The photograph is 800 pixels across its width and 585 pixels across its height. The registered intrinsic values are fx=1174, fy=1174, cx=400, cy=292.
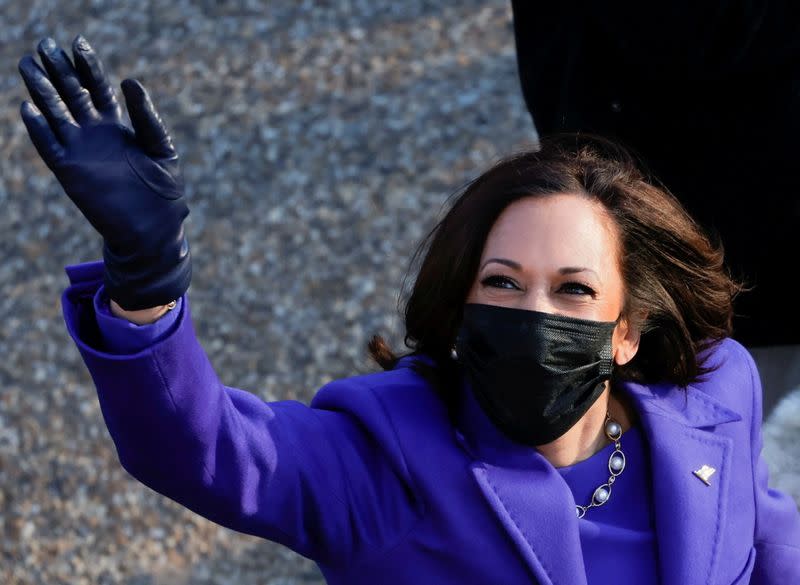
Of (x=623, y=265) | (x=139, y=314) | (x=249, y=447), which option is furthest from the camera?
(x=623, y=265)

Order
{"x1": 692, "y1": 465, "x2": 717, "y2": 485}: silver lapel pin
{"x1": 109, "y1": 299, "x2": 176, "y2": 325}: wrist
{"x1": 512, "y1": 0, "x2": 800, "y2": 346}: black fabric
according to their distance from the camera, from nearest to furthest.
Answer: {"x1": 109, "y1": 299, "x2": 176, "y2": 325}: wrist, {"x1": 692, "y1": 465, "x2": 717, "y2": 485}: silver lapel pin, {"x1": 512, "y1": 0, "x2": 800, "y2": 346}: black fabric

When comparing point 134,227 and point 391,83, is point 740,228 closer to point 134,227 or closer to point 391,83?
point 134,227

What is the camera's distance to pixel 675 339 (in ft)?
7.34

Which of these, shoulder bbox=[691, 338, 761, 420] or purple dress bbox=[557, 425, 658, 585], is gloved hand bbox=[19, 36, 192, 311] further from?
shoulder bbox=[691, 338, 761, 420]

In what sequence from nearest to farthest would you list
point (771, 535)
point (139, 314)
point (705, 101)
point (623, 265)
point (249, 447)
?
1. point (139, 314)
2. point (249, 447)
3. point (623, 265)
4. point (771, 535)
5. point (705, 101)

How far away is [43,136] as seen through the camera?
1.48 metres

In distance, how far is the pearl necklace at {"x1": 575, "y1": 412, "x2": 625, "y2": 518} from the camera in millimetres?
2080

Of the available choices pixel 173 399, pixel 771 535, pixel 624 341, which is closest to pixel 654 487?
pixel 624 341

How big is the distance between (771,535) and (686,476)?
0.34 meters

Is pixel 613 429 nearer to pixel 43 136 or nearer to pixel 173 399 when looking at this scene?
pixel 173 399

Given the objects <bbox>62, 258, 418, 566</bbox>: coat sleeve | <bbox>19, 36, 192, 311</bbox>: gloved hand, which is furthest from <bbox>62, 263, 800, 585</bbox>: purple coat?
<bbox>19, 36, 192, 311</bbox>: gloved hand

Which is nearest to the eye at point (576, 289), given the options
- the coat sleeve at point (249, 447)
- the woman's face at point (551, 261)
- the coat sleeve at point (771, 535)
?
the woman's face at point (551, 261)

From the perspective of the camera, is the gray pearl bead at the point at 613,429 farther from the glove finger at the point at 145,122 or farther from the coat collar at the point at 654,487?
the glove finger at the point at 145,122

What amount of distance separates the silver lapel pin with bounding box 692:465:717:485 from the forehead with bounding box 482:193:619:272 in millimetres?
425
